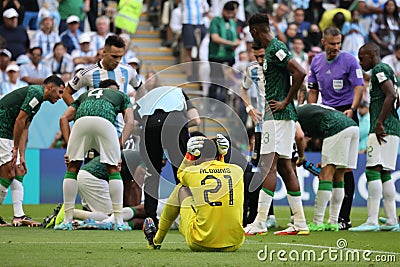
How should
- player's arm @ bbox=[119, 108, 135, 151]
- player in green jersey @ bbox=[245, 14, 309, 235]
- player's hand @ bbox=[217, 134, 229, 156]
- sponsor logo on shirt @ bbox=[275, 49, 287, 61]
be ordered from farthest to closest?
player's arm @ bbox=[119, 108, 135, 151]
player in green jersey @ bbox=[245, 14, 309, 235]
sponsor logo on shirt @ bbox=[275, 49, 287, 61]
player's hand @ bbox=[217, 134, 229, 156]

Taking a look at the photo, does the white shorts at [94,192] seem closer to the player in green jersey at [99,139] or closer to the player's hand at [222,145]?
the player in green jersey at [99,139]

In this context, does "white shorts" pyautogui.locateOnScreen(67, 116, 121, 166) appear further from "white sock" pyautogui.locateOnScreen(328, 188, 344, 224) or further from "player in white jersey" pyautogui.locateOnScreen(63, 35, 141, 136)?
"white sock" pyautogui.locateOnScreen(328, 188, 344, 224)

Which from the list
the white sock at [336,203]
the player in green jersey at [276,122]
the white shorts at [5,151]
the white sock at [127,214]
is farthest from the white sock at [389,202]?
the white shorts at [5,151]

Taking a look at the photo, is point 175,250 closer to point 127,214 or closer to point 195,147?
point 195,147

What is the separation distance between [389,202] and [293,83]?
3.02 meters

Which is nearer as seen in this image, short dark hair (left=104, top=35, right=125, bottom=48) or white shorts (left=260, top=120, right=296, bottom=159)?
white shorts (left=260, top=120, right=296, bottom=159)

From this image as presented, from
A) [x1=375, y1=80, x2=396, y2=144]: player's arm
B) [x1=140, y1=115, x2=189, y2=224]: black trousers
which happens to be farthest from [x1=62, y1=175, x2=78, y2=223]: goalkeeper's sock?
[x1=375, y1=80, x2=396, y2=144]: player's arm

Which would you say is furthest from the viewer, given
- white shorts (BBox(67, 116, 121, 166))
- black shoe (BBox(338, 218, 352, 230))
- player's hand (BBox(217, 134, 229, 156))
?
black shoe (BBox(338, 218, 352, 230))

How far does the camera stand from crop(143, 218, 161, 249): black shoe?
8758 millimetres

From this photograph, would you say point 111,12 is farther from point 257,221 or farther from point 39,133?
Result: point 257,221

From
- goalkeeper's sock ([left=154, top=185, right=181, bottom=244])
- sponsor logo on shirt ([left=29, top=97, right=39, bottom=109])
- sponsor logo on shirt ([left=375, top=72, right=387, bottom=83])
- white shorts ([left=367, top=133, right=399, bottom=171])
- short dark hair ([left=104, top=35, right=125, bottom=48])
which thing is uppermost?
short dark hair ([left=104, top=35, right=125, bottom=48])

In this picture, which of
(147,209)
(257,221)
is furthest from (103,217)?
(257,221)

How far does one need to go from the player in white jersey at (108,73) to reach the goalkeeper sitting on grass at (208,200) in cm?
425

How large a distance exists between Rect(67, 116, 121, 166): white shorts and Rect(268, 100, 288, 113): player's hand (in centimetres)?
207
